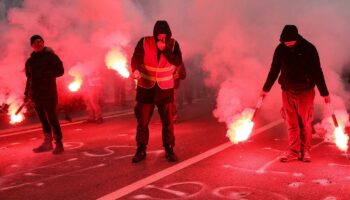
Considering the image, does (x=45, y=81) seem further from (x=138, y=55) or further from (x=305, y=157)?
(x=305, y=157)

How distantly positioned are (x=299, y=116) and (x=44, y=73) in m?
4.03

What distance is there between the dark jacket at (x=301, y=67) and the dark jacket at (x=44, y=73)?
359 centimetres

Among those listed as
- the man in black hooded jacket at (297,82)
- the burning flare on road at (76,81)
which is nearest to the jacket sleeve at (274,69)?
the man in black hooded jacket at (297,82)

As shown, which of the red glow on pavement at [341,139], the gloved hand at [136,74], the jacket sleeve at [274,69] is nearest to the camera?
the gloved hand at [136,74]

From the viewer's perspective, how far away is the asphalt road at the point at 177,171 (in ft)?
15.8

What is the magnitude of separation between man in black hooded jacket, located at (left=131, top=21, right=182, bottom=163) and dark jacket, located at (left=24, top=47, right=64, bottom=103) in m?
1.76

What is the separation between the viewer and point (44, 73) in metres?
7.21

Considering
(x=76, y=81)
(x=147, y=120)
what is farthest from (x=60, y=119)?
(x=147, y=120)

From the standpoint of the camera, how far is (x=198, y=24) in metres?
10.6

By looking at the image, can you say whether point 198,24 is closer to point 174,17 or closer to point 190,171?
point 174,17

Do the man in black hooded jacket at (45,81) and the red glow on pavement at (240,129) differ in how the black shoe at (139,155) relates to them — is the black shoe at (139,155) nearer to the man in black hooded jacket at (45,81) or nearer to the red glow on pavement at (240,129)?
the man in black hooded jacket at (45,81)

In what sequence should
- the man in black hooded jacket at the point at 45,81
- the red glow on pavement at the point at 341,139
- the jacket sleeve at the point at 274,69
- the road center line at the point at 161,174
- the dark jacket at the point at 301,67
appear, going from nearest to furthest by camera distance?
1. the road center line at the point at 161,174
2. the dark jacket at the point at 301,67
3. the jacket sleeve at the point at 274,69
4. the red glow on pavement at the point at 341,139
5. the man in black hooded jacket at the point at 45,81

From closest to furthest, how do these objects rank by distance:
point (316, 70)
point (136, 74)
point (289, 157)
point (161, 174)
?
point (161, 174) → point (316, 70) → point (136, 74) → point (289, 157)

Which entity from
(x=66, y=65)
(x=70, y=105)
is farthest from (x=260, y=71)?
(x=70, y=105)
